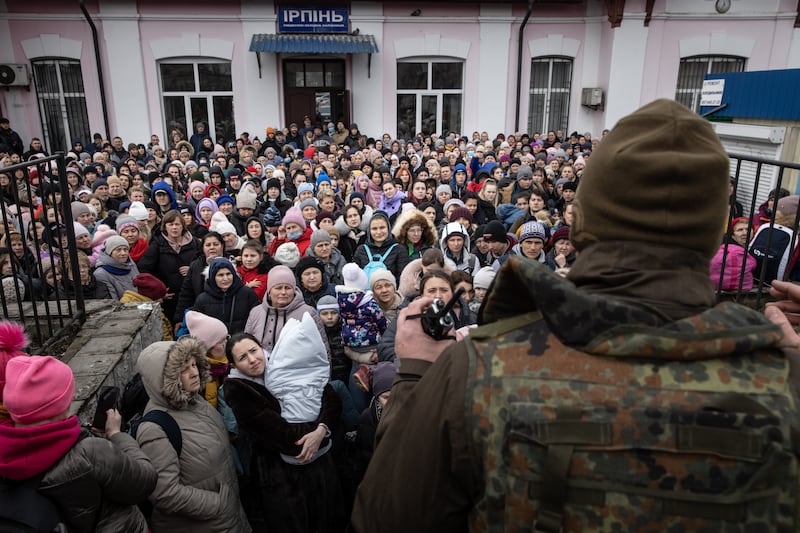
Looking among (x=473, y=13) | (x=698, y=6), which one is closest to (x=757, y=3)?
(x=698, y=6)

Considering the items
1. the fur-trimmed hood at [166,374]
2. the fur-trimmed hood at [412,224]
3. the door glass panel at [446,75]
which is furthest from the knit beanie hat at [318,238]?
the door glass panel at [446,75]

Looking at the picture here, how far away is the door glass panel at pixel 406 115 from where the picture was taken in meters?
16.3

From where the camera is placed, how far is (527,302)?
48.4 inches

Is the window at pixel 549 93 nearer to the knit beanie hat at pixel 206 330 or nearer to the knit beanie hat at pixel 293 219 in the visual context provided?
the knit beanie hat at pixel 293 219

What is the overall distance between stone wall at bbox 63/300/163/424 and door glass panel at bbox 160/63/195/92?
42.8 ft

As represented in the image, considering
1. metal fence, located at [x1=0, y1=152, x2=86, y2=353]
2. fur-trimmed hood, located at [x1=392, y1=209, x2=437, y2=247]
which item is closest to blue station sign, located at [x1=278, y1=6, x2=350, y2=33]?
fur-trimmed hood, located at [x1=392, y1=209, x2=437, y2=247]

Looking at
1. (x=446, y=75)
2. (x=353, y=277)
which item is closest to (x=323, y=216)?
(x=353, y=277)

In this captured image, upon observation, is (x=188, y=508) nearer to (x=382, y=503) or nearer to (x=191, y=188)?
(x=382, y=503)

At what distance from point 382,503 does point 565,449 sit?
0.41 m

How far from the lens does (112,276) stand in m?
4.82

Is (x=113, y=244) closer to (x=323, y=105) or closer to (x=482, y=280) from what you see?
(x=482, y=280)

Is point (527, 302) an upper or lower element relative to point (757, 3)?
lower

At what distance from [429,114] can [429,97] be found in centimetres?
48

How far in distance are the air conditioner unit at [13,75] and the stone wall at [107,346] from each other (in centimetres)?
1360
